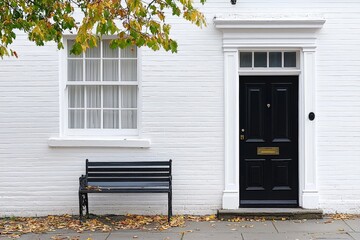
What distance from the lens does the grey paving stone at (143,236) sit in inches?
353

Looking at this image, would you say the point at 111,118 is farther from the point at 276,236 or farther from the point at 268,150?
the point at 276,236

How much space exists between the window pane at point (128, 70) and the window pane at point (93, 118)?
0.83 m

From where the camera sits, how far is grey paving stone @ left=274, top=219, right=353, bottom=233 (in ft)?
30.8

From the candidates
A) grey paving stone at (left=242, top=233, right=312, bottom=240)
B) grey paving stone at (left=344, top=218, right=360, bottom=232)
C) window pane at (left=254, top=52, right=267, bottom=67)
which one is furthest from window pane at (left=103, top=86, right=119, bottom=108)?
grey paving stone at (left=344, top=218, right=360, bottom=232)

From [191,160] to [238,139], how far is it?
957 millimetres

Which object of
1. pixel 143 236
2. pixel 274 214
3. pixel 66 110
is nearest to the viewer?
pixel 143 236

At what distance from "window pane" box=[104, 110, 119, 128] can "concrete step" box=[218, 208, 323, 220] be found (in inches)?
102

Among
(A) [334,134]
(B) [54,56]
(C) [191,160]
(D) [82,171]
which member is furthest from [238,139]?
(B) [54,56]

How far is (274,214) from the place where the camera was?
10227mm

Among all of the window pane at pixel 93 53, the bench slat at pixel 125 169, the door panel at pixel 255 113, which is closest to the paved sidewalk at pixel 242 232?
the bench slat at pixel 125 169

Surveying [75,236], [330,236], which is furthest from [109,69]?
[330,236]

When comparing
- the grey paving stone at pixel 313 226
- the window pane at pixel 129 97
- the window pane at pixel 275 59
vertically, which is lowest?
the grey paving stone at pixel 313 226

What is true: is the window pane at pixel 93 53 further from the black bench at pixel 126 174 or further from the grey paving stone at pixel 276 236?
the grey paving stone at pixel 276 236

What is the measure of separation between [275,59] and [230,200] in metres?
2.77
